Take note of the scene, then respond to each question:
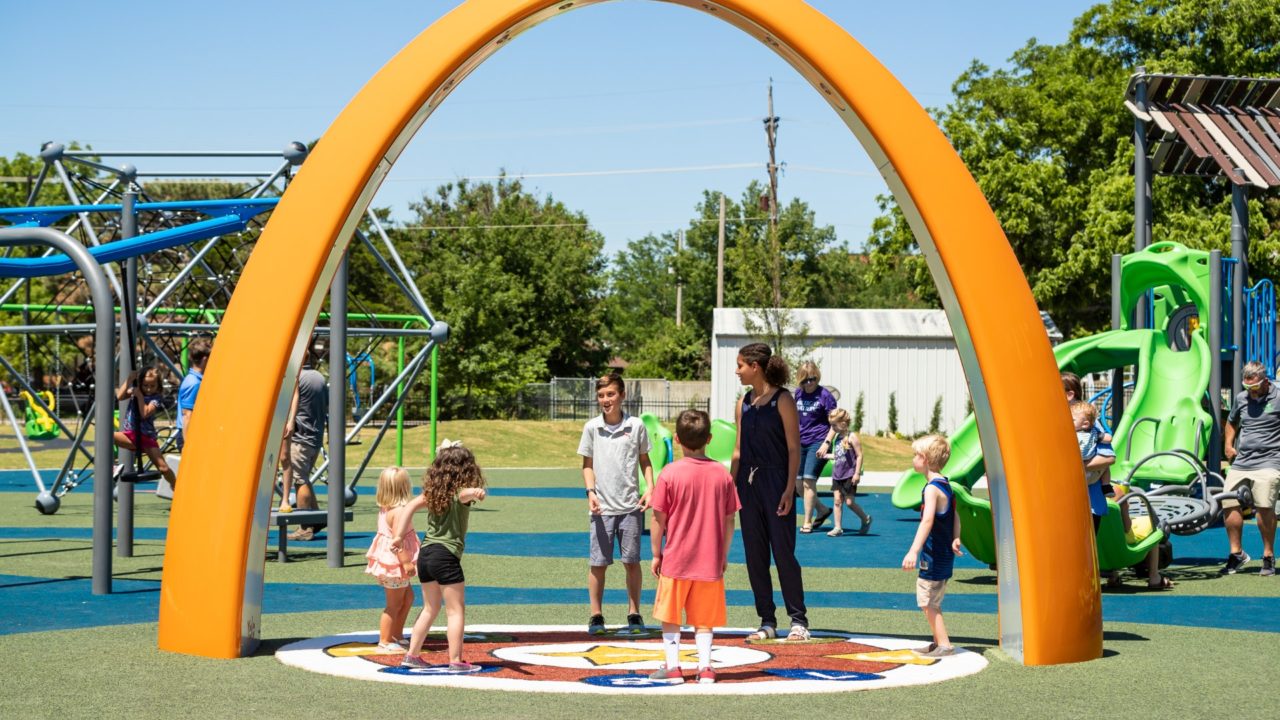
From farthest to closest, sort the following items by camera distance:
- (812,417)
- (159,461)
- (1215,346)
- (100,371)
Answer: (1215,346), (812,417), (159,461), (100,371)

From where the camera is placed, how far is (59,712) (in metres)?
6.04

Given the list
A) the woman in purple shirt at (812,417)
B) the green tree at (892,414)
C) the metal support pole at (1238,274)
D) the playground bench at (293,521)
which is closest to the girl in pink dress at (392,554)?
the playground bench at (293,521)

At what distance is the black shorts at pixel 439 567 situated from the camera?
23.8 ft

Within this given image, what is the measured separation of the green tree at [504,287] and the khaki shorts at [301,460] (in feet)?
102

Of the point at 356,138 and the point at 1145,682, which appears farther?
the point at 356,138

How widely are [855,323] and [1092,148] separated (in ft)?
25.8

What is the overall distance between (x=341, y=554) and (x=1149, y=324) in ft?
38.9

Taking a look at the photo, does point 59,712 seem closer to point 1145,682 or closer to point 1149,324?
point 1145,682

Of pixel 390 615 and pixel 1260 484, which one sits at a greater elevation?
pixel 1260 484

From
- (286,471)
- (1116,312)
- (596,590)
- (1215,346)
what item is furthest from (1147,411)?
(596,590)

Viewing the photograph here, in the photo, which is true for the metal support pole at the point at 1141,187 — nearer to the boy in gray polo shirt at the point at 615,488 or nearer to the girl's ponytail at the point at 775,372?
the girl's ponytail at the point at 775,372

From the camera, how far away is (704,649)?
7.01m

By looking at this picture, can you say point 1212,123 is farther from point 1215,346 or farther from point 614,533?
point 614,533

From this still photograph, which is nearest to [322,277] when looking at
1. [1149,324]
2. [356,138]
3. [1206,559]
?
[356,138]
